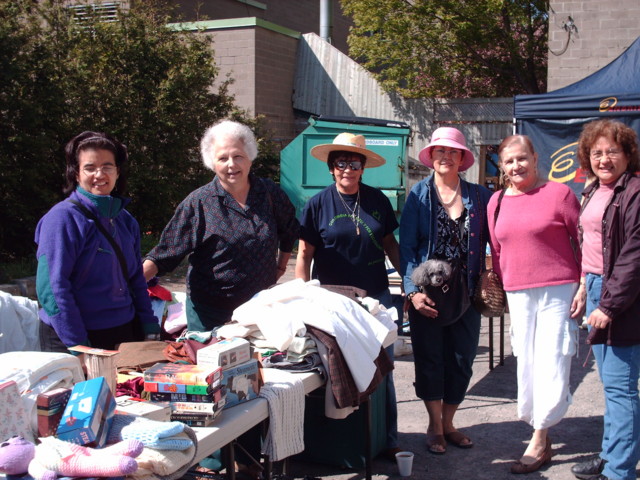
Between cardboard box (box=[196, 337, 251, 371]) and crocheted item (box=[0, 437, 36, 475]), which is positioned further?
cardboard box (box=[196, 337, 251, 371])

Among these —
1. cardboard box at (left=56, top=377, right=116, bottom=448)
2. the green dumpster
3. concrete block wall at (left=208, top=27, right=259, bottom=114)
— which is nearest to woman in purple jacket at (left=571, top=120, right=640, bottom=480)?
cardboard box at (left=56, top=377, right=116, bottom=448)

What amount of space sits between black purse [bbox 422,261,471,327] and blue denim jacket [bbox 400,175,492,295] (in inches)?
2.8

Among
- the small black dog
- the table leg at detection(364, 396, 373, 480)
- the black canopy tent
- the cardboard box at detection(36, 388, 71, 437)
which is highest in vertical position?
the black canopy tent

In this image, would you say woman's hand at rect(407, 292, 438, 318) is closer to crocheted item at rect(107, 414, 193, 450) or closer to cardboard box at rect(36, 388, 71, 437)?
crocheted item at rect(107, 414, 193, 450)

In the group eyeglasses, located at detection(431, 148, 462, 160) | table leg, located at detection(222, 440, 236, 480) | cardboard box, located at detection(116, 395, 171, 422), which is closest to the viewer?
cardboard box, located at detection(116, 395, 171, 422)

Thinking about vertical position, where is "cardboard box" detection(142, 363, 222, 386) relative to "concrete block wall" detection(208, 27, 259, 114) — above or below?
below

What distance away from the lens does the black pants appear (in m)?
2.97

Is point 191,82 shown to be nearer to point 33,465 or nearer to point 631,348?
point 631,348

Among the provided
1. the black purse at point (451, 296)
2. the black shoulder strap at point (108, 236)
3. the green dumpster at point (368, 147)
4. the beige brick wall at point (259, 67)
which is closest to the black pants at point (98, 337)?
the black shoulder strap at point (108, 236)

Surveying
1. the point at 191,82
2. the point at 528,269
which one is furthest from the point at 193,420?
the point at 191,82

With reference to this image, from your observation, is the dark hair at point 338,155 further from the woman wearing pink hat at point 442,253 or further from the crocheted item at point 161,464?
the crocheted item at point 161,464

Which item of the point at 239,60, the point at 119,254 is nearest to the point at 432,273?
the point at 119,254

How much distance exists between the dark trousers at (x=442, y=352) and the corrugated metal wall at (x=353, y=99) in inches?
512

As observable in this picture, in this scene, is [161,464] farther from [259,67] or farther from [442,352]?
[259,67]
